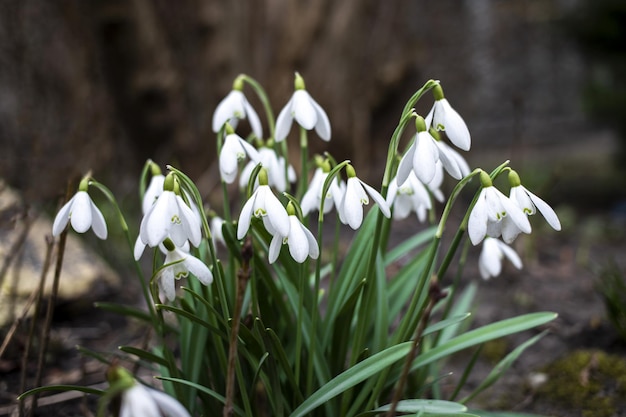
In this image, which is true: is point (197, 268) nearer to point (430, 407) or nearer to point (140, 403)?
point (140, 403)

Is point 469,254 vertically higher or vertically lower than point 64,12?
lower

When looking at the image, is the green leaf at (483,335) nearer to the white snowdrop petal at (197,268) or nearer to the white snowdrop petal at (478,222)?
the white snowdrop petal at (478,222)

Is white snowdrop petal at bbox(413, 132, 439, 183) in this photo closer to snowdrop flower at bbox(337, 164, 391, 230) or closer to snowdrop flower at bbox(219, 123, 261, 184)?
snowdrop flower at bbox(337, 164, 391, 230)

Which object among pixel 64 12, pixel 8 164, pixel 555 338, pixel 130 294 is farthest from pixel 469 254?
pixel 64 12

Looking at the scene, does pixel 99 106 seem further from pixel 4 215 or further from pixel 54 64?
pixel 4 215

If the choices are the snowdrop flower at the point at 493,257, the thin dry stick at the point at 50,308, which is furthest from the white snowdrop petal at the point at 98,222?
the snowdrop flower at the point at 493,257

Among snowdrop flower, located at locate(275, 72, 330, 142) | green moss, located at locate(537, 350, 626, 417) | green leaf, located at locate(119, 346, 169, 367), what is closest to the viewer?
green leaf, located at locate(119, 346, 169, 367)

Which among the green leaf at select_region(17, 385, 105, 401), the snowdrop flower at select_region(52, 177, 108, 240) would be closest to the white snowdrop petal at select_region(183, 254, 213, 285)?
the snowdrop flower at select_region(52, 177, 108, 240)
